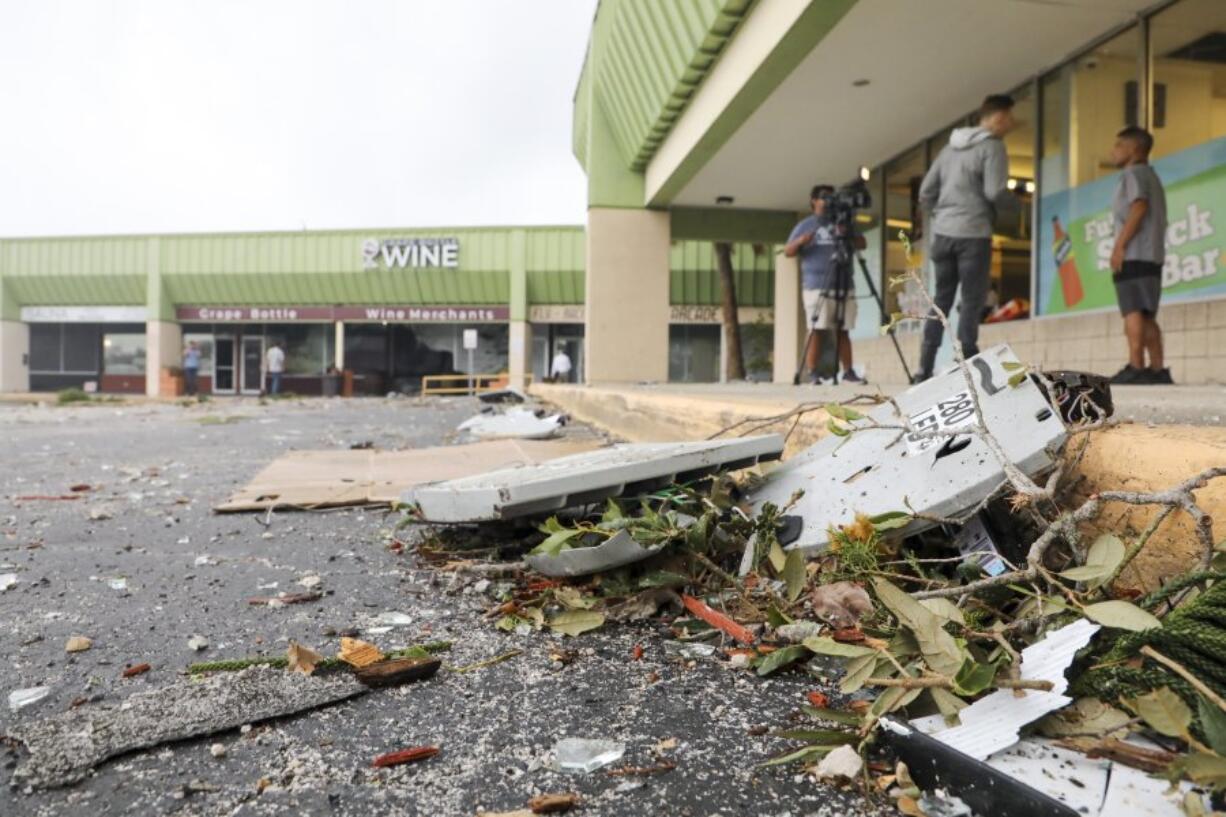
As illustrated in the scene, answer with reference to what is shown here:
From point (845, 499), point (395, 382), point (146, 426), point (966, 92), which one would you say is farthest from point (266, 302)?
point (845, 499)

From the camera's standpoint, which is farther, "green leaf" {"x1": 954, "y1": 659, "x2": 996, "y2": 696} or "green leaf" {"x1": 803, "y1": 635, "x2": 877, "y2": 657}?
"green leaf" {"x1": 803, "y1": 635, "x2": 877, "y2": 657}

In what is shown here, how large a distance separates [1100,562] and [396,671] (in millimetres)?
1104

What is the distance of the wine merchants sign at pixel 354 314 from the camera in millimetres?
23500

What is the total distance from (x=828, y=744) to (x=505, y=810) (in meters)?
0.42

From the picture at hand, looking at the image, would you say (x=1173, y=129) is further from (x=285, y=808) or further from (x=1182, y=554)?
(x=285, y=808)

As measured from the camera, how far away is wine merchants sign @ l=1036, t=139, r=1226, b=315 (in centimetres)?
529

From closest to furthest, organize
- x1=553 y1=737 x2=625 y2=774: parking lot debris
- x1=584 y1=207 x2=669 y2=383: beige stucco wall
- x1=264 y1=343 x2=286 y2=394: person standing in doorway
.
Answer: x1=553 y1=737 x2=625 y2=774: parking lot debris
x1=584 y1=207 x2=669 y2=383: beige stucco wall
x1=264 y1=343 x2=286 y2=394: person standing in doorway

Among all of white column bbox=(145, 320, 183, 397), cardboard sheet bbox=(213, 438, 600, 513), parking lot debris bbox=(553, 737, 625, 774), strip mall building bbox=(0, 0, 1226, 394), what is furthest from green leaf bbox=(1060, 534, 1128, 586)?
white column bbox=(145, 320, 183, 397)

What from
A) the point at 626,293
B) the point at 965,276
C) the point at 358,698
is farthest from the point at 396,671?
the point at 626,293

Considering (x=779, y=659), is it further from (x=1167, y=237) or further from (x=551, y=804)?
(x=1167, y=237)

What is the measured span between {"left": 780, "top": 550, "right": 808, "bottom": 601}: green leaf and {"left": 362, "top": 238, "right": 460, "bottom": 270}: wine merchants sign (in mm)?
22524

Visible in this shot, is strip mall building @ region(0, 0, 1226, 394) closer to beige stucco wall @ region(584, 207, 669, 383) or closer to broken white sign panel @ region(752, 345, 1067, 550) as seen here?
beige stucco wall @ region(584, 207, 669, 383)

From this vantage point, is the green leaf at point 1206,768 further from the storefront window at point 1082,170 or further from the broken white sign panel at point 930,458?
the storefront window at point 1082,170

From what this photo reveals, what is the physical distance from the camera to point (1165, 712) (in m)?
0.86
